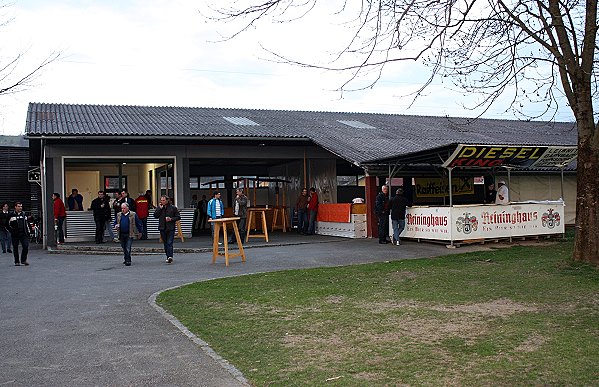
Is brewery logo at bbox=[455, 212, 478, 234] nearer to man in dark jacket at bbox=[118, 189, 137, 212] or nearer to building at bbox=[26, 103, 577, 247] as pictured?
building at bbox=[26, 103, 577, 247]

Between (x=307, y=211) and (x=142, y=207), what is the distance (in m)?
5.93


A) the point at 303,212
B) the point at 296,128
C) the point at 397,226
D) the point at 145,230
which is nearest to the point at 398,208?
the point at 397,226

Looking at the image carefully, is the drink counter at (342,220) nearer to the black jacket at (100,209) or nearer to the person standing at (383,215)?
the person standing at (383,215)

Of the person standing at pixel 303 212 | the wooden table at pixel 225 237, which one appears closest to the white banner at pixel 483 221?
the person standing at pixel 303 212

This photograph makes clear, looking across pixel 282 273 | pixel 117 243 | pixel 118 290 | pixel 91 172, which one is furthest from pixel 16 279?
pixel 91 172

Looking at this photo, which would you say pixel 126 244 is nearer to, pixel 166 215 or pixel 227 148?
pixel 166 215

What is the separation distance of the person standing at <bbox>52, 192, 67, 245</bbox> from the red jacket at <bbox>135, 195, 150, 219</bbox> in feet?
7.47

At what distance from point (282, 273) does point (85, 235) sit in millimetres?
10481

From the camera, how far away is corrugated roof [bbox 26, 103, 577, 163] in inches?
853

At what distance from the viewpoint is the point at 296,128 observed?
25.4 m

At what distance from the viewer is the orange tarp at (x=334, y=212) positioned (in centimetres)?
2213

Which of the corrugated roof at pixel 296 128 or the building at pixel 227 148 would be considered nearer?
the building at pixel 227 148

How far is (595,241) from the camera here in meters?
12.9

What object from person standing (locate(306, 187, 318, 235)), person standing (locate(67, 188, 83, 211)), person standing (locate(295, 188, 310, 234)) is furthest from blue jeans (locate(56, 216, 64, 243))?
person standing (locate(306, 187, 318, 235))
